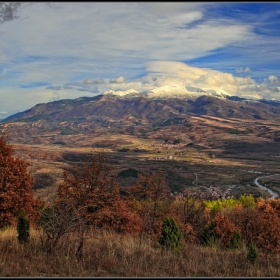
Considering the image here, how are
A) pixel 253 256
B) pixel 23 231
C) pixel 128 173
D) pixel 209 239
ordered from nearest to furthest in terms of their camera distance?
pixel 253 256
pixel 23 231
pixel 209 239
pixel 128 173

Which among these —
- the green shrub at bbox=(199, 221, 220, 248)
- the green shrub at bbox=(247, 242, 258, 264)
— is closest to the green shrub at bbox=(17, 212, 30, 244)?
the green shrub at bbox=(247, 242, 258, 264)

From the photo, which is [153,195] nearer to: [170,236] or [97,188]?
[97,188]

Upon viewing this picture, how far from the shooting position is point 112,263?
9703 millimetres

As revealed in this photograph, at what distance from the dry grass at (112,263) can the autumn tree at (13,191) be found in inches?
478

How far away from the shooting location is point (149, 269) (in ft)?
30.6

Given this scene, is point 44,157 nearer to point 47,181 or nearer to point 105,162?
point 47,181

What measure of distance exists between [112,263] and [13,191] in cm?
1705

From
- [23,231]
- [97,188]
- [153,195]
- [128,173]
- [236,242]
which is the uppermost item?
[23,231]

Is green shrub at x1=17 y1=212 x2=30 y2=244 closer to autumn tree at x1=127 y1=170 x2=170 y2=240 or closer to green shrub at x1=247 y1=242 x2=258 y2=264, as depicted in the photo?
green shrub at x1=247 y1=242 x2=258 y2=264

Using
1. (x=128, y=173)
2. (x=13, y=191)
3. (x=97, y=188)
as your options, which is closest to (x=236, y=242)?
(x=97, y=188)

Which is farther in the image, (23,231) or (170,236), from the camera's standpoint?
(170,236)

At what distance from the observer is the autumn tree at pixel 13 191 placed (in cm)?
2294

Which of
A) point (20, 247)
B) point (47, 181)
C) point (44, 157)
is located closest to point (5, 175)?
point (20, 247)

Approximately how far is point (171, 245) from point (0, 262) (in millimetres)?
7823
